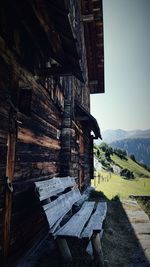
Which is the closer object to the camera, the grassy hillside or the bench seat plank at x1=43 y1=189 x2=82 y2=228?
the bench seat plank at x1=43 y1=189 x2=82 y2=228

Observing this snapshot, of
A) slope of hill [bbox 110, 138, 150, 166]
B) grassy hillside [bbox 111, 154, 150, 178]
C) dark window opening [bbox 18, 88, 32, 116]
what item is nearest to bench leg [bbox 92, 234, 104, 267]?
dark window opening [bbox 18, 88, 32, 116]

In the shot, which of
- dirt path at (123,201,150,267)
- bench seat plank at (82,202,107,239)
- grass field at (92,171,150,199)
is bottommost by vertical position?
grass field at (92,171,150,199)

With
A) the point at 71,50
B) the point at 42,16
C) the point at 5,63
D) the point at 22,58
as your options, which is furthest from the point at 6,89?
the point at 71,50

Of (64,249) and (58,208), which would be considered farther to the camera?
(58,208)

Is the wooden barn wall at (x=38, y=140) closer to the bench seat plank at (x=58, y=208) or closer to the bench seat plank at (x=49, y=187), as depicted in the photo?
the bench seat plank at (x=49, y=187)

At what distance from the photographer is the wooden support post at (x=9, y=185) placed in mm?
3029

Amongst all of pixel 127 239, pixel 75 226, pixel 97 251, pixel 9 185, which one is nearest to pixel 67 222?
pixel 75 226

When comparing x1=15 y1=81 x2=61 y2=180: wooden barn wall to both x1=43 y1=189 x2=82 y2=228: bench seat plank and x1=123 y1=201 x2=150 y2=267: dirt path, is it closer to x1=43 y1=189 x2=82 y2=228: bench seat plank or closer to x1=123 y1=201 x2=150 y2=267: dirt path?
x1=43 y1=189 x2=82 y2=228: bench seat plank

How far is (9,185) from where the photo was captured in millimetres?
3172

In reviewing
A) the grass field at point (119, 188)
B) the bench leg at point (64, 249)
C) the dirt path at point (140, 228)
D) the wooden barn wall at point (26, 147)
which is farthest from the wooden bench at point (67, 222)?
the grass field at point (119, 188)

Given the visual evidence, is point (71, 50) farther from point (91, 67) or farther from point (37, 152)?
point (91, 67)

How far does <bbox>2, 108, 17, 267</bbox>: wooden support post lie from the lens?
3.03 m

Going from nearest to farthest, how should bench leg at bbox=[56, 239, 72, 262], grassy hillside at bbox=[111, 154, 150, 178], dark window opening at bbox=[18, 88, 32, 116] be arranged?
bench leg at bbox=[56, 239, 72, 262], dark window opening at bbox=[18, 88, 32, 116], grassy hillside at bbox=[111, 154, 150, 178]

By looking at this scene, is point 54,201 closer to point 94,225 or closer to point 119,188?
point 94,225
